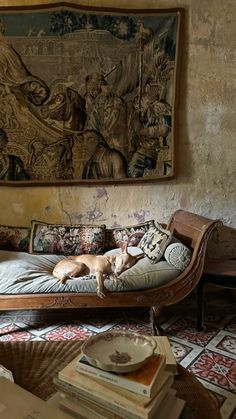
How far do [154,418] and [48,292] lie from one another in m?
1.58

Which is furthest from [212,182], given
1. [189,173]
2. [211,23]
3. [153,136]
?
[211,23]

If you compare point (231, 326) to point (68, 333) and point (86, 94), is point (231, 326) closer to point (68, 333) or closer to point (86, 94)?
point (68, 333)

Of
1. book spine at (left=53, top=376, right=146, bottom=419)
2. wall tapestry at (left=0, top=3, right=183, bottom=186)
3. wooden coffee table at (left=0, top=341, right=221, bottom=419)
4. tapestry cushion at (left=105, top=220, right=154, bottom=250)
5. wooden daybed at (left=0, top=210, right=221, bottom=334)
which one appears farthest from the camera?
tapestry cushion at (left=105, top=220, right=154, bottom=250)

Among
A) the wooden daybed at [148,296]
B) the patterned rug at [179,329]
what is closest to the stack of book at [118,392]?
the patterned rug at [179,329]

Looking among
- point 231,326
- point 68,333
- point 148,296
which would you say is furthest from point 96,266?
point 231,326

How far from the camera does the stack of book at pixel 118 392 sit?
94 cm

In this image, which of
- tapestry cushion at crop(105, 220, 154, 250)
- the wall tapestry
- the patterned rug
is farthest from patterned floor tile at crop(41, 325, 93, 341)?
the wall tapestry

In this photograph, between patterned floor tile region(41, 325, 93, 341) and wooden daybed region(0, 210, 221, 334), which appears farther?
patterned floor tile region(41, 325, 93, 341)

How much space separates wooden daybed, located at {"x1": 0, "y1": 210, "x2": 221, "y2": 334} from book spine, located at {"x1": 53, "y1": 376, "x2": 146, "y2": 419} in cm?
137

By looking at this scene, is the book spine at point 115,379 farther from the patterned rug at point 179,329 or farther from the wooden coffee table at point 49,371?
the patterned rug at point 179,329

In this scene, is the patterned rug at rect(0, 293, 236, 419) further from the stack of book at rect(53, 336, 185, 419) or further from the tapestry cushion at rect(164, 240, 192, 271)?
the stack of book at rect(53, 336, 185, 419)

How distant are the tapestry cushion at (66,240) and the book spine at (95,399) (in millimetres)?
1912

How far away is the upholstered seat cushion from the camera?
7.91 feet

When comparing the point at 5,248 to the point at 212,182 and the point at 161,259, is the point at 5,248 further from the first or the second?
the point at 212,182
